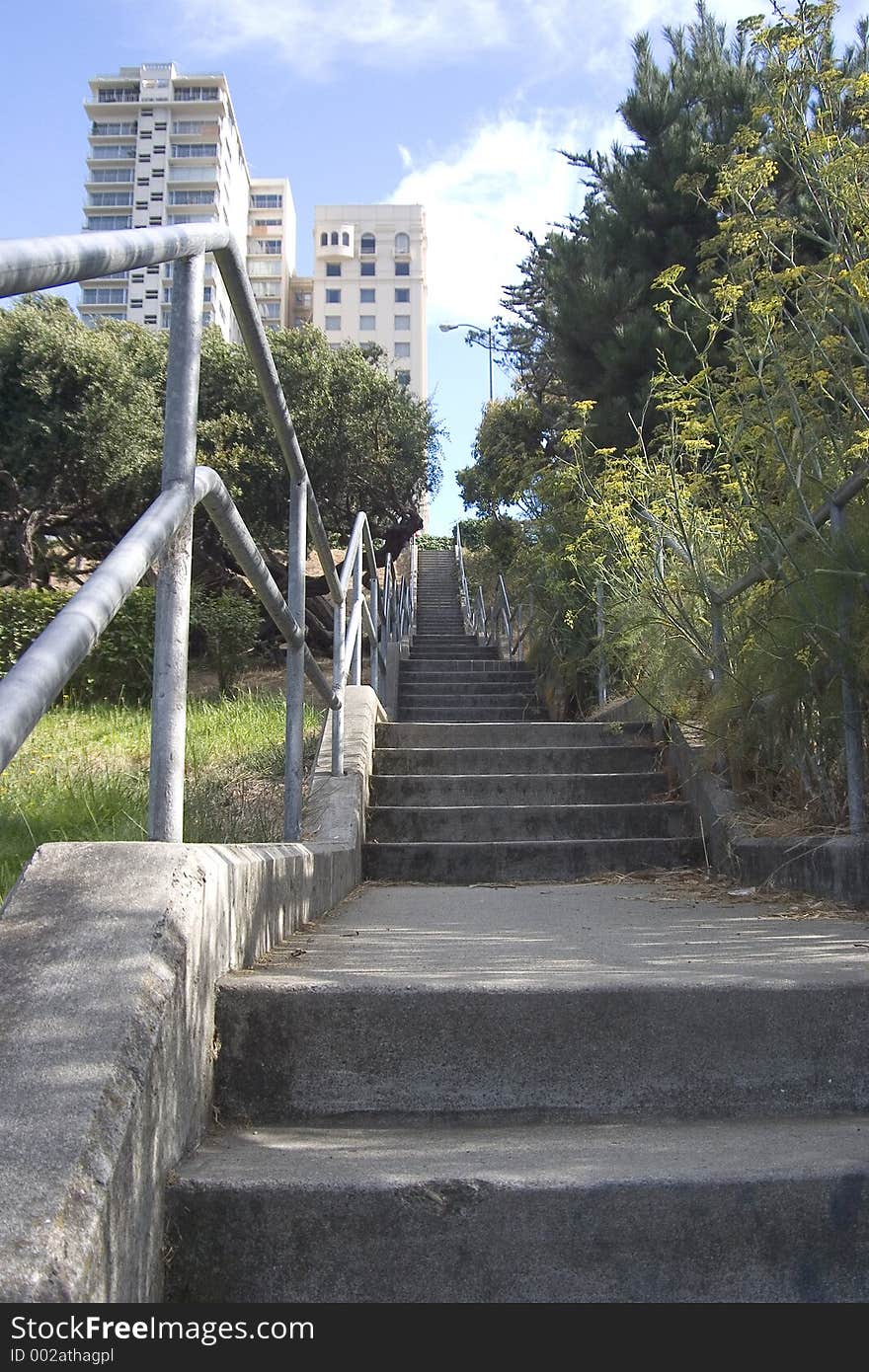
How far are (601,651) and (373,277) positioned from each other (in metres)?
61.4

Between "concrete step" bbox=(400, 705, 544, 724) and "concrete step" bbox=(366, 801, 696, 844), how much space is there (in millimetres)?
3066

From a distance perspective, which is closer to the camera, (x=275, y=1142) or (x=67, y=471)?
(x=275, y=1142)

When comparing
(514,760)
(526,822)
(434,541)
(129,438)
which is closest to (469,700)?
(514,760)

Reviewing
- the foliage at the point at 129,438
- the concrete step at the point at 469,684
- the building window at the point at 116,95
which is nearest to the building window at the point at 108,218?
the building window at the point at 116,95

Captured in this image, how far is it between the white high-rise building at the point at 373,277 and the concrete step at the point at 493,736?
58.5 meters

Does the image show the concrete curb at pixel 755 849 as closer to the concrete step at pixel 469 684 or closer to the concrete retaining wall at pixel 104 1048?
the concrete retaining wall at pixel 104 1048

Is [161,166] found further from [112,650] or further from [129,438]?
[112,650]

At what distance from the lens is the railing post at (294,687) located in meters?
2.76

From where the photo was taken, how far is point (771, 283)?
141 inches

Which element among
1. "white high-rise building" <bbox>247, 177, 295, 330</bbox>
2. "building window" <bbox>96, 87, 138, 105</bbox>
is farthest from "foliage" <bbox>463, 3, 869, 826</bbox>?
"building window" <bbox>96, 87, 138, 105</bbox>
